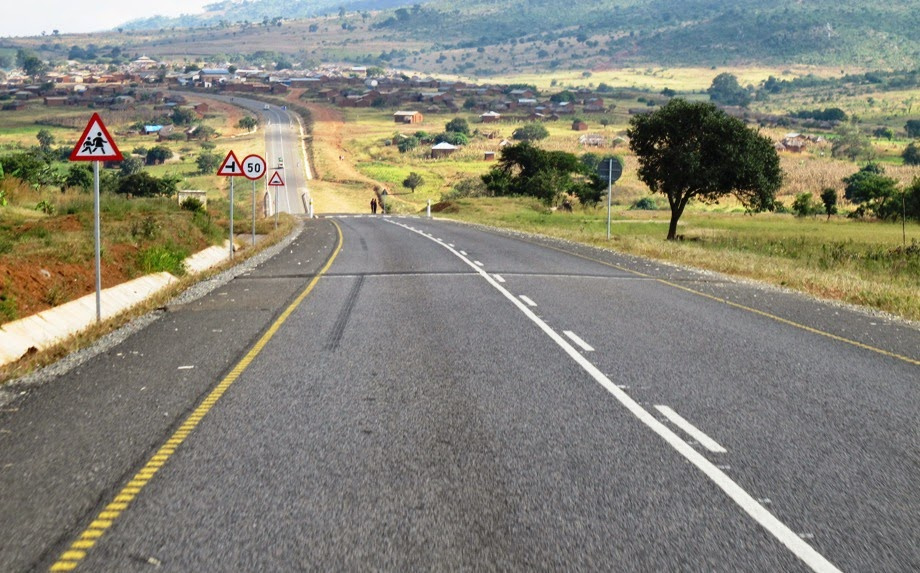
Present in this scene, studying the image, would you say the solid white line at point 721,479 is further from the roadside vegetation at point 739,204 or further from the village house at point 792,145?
the village house at point 792,145

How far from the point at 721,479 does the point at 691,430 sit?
46.2 inches

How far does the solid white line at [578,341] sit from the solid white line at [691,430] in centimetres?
280

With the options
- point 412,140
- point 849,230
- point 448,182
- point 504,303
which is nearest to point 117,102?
point 412,140

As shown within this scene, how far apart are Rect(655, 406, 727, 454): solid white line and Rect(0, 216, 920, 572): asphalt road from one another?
36 mm

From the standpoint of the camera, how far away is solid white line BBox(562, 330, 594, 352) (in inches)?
405

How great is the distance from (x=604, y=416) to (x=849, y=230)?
50.2m

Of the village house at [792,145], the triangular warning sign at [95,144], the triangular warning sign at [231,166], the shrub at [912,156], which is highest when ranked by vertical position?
the village house at [792,145]

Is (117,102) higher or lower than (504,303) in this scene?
higher

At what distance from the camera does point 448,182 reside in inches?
4038

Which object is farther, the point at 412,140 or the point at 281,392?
the point at 412,140

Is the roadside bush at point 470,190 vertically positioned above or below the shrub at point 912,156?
below

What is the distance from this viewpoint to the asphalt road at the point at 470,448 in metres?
4.57

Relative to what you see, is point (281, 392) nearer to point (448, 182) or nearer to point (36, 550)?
point (36, 550)

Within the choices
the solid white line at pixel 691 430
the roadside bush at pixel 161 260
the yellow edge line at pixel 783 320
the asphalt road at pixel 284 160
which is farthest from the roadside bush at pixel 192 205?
the solid white line at pixel 691 430
